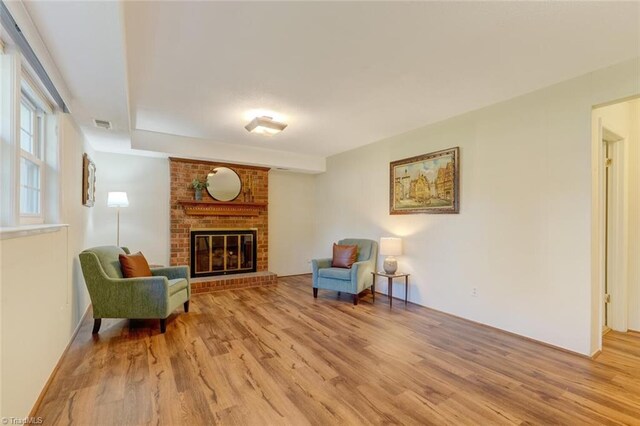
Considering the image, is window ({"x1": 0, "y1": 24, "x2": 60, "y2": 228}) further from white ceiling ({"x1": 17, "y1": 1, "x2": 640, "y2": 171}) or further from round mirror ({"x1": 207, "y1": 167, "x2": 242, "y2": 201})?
round mirror ({"x1": 207, "y1": 167, "x2": 242, "y2": 201})

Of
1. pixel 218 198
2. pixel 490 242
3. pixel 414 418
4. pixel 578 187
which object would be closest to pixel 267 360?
pixel 414 418

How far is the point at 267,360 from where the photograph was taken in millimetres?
2357

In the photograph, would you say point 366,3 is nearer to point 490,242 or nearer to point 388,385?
point 388,385

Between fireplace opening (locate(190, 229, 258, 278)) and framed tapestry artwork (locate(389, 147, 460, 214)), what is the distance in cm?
273

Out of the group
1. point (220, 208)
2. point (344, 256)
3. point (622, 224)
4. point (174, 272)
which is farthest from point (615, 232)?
point (220, 208)

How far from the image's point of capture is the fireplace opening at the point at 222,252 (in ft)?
16.0

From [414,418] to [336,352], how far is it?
3.02 feet

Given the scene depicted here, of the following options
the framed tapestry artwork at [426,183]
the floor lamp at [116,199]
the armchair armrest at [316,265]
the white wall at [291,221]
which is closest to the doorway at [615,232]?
the framed tapestry artwork at [426,183]

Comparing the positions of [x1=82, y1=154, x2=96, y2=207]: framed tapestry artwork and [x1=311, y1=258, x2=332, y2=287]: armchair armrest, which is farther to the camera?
[x1=311, y1=258, x2=332, y2=287]: armchair armrest

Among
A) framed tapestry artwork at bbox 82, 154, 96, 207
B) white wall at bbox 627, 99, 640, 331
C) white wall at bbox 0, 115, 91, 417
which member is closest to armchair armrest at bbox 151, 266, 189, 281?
white wall at bbox 0, 115, 91, 417

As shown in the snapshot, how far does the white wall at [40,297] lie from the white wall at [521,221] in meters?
3.76

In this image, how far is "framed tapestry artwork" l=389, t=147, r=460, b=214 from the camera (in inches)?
137

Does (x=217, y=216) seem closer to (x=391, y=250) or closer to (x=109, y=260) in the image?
(x=109, y=260)

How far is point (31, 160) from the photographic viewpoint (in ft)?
6.81
